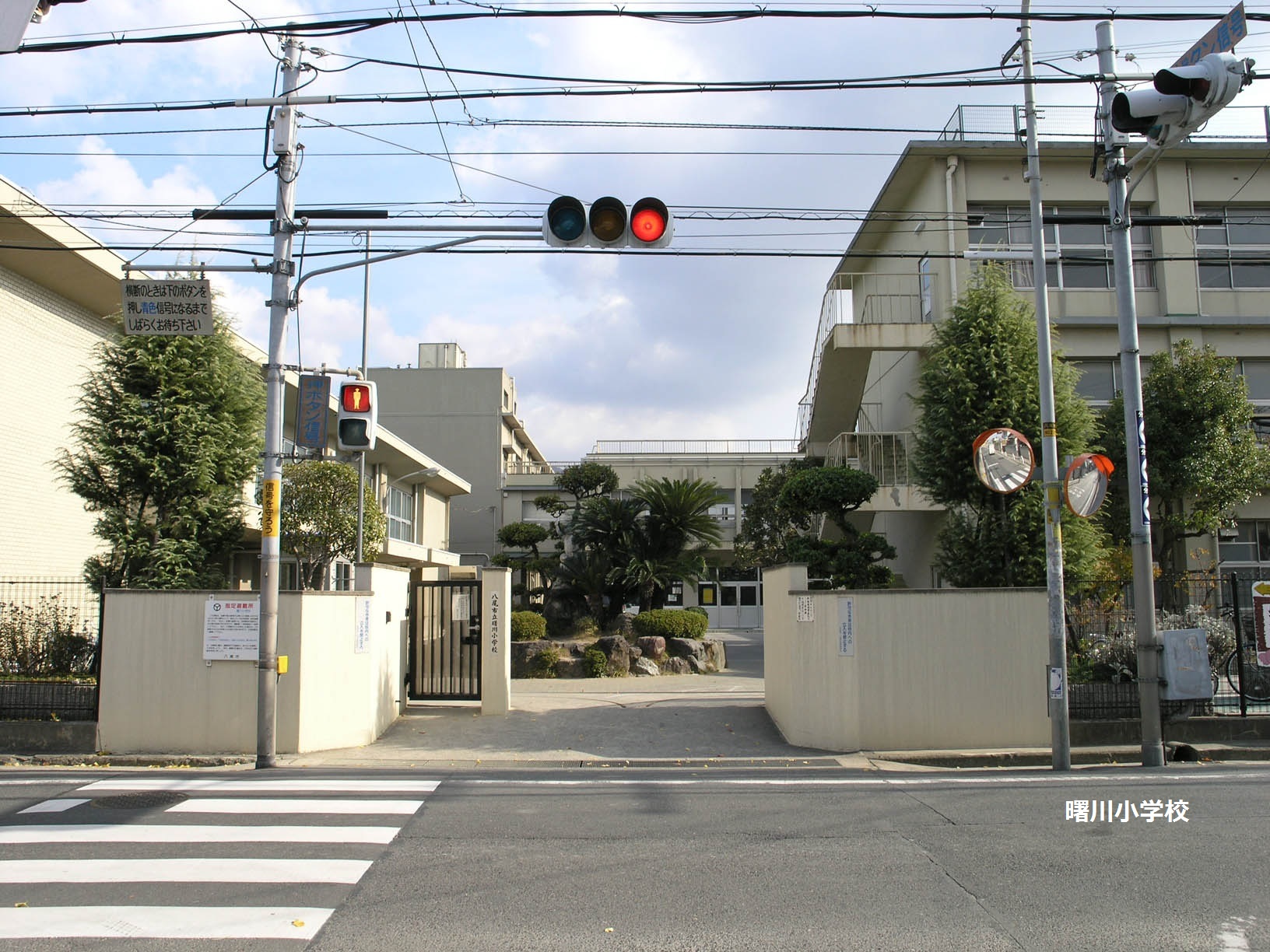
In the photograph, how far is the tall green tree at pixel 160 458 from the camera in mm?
14508

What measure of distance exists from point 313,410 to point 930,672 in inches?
321

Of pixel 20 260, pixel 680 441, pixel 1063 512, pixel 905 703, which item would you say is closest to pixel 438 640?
pixel 905 703

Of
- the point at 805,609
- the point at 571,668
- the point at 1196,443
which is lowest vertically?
the point at 571,668

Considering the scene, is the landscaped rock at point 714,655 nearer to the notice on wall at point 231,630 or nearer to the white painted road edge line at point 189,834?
the notice on wall at point 231,630

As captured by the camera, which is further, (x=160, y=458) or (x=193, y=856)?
(x=160, y=458)

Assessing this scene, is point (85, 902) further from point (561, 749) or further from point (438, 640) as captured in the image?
point (438, 640)

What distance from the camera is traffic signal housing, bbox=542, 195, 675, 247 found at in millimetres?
9125

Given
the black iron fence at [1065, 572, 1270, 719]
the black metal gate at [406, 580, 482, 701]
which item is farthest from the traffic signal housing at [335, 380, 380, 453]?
the black iron fence at [1065, 572, 1270, 719]

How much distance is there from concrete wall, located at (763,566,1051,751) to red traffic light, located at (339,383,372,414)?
6062 mm

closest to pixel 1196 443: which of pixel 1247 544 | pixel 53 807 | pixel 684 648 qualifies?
pixel 1247 544

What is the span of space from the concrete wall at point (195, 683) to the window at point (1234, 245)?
22.3 meters

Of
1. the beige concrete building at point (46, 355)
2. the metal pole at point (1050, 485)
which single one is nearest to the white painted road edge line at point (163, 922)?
the metal pole at point (1050, 485)

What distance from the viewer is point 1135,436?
37.5ft

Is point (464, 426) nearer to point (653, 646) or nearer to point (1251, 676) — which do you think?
point (653, 646)
